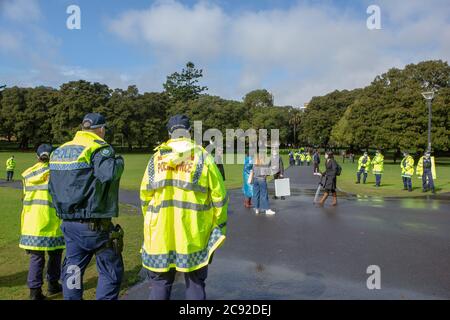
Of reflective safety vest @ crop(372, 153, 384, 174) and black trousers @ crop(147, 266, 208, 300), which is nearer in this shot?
black trousers @ crop(147, 266, 208, 300)

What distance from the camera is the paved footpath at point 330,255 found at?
4.81 metres

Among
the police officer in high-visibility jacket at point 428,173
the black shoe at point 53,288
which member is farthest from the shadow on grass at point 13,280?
the police officer in high-visibility jacket at point 428,173

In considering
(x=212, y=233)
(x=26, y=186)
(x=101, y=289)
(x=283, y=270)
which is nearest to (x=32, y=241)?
(x=26, y=186)

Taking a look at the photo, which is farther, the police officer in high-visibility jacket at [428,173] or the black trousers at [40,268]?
the police officer in high-visibility jacket at [428,173]

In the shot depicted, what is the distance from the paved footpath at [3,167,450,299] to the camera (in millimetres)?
4812

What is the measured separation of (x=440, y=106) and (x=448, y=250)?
138 ft

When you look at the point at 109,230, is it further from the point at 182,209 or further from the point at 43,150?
the point at 43,150

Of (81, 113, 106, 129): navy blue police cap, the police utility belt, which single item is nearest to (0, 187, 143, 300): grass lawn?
the police utility belt

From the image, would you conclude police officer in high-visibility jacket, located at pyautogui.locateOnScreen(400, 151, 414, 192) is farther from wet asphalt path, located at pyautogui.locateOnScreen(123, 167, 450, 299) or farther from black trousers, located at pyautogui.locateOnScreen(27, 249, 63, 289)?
black trousers, located at pyautogui.locateOnScreen(27, 249, 63, 289)

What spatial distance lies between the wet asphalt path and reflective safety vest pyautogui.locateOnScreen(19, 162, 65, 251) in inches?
46.5

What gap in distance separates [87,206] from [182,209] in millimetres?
900

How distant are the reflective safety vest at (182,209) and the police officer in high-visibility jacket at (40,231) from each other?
1760 millimetres

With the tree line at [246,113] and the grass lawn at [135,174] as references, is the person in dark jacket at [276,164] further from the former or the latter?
the tree line at [246,113]

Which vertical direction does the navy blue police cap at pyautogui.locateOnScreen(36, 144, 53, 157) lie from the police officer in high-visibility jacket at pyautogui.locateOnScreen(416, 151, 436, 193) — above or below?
above
